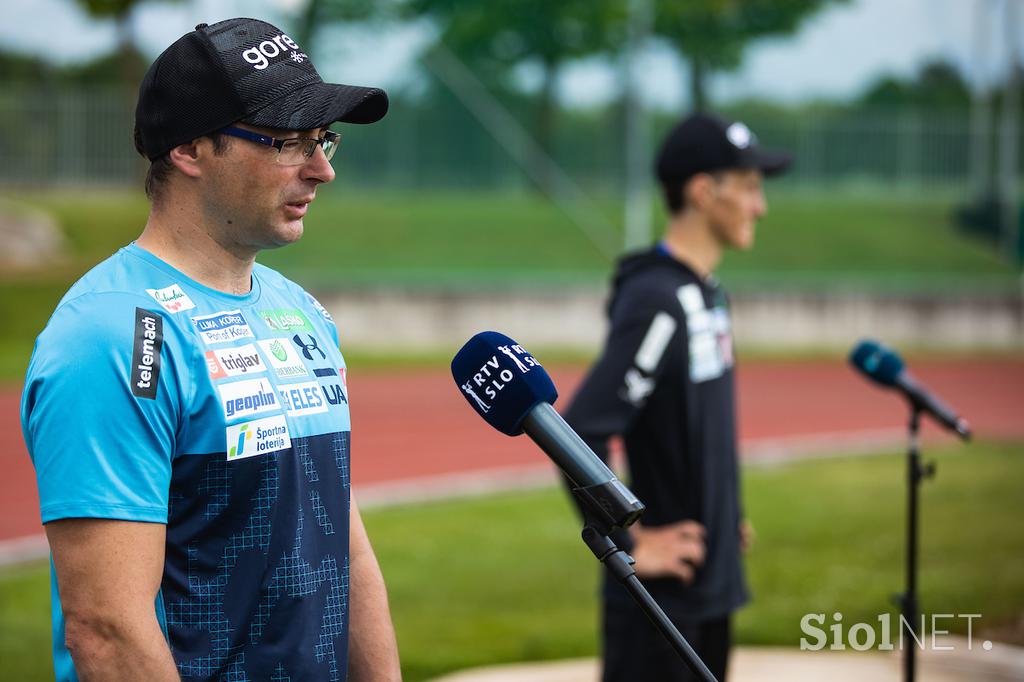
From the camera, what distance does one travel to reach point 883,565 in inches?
341

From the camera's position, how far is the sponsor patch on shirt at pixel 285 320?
258 centimetres

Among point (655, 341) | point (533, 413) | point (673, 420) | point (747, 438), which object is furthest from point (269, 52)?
point (747, 438)

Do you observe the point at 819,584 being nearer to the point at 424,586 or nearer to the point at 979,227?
the point at 424,586

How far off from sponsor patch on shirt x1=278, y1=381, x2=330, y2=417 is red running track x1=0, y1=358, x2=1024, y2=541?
824 cm

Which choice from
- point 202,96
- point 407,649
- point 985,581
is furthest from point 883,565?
point 202,96

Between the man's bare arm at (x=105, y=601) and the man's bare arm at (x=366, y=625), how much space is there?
0.56 m

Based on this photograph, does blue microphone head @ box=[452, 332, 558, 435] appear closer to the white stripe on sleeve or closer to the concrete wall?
the white stripe on sleeve

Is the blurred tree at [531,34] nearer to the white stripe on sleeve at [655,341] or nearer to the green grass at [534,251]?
Answer: the green grass at [534,251]

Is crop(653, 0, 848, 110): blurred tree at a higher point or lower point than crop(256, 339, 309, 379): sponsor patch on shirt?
higher

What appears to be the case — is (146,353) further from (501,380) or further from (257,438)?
(501,380)

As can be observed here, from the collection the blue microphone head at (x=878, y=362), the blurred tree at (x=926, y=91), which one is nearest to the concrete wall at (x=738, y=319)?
the blurred tree at (x=926, y=91)

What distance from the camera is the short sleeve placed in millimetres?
2211

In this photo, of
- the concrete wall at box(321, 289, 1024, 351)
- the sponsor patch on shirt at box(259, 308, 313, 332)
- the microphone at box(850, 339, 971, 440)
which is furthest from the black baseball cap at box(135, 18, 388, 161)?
the concrete wall at box(321, 289, 1024, 351)

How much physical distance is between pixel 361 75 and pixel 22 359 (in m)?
7.08
